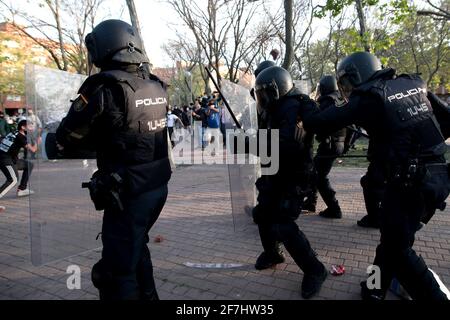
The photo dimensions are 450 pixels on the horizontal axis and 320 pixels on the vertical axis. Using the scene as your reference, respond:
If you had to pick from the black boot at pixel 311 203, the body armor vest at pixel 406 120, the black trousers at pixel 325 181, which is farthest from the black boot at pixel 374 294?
the black boot at pixel 311 203

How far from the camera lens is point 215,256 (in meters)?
3.67

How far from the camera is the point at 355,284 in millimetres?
2975

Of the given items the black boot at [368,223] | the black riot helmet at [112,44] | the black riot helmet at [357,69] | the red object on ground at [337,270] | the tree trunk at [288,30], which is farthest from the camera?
the tree trunk at [288,30]

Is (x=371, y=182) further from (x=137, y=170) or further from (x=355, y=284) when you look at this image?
(x=137, y=170)

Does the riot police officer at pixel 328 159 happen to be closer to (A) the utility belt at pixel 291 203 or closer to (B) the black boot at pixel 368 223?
(B) the black boot at pixel 368 223

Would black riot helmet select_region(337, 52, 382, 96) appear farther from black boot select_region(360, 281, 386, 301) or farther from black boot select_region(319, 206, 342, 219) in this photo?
black boot select_region(319, 206, 342, 219)

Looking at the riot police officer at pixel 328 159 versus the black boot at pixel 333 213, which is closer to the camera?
the riot police officer at pixel 328 159

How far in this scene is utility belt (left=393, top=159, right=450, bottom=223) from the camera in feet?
7.14

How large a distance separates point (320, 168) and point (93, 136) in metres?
3.45

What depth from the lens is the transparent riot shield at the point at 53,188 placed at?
301 cm

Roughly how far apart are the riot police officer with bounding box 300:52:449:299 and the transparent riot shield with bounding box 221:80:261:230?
130cm

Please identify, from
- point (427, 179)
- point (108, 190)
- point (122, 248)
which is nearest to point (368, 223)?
point (427, 179)

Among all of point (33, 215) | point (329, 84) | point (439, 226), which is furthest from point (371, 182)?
point (33, 215)

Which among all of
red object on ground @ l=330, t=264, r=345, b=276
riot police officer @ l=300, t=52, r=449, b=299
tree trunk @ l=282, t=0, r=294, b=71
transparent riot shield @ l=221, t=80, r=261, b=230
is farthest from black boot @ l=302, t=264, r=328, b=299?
tree trunk @ l=282, t=0, r=294, b=71
